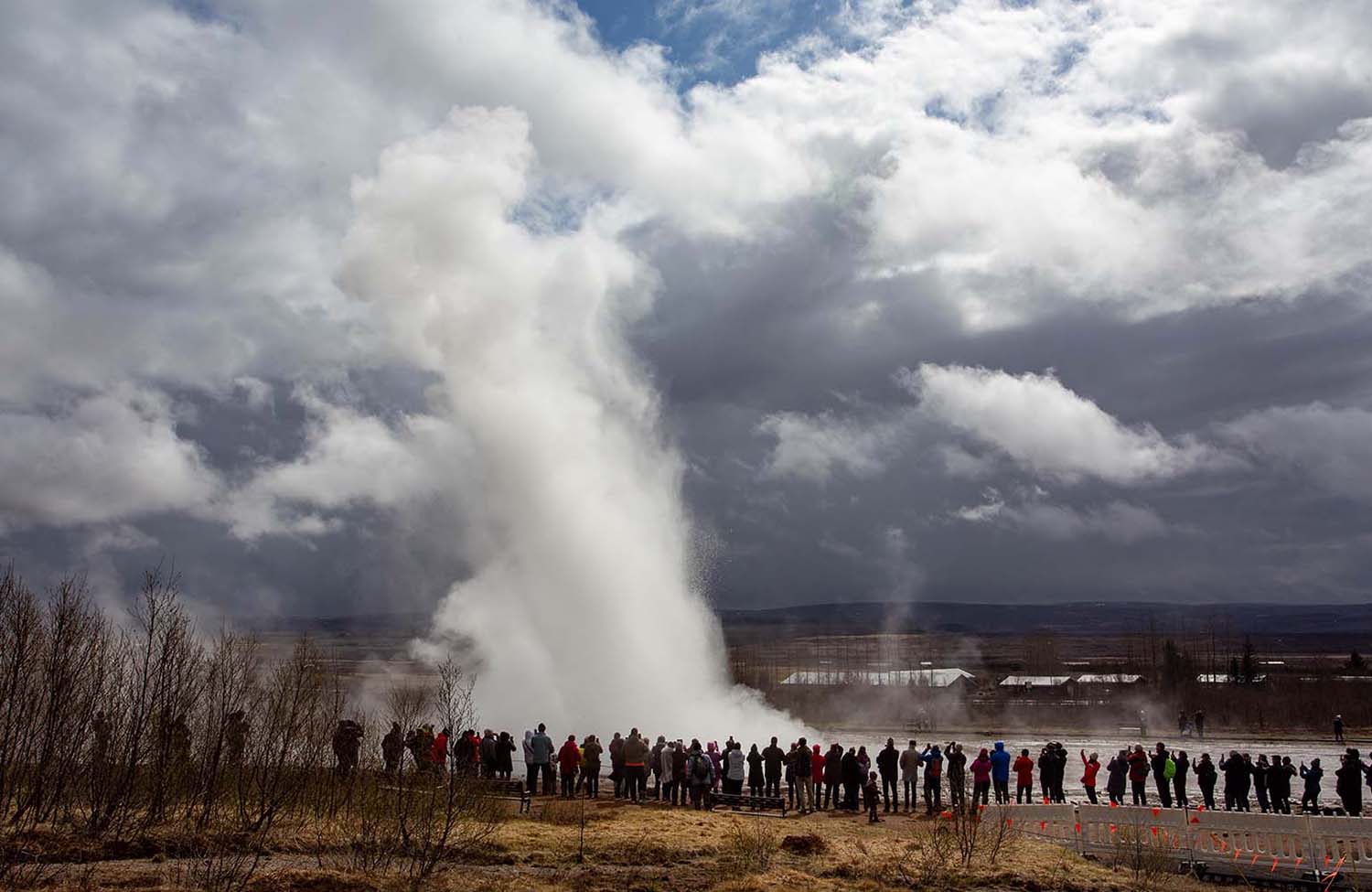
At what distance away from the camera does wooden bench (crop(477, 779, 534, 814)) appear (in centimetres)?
2744

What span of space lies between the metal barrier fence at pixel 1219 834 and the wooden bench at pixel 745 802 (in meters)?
6.88

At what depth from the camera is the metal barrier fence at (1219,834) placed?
20531 millimetres

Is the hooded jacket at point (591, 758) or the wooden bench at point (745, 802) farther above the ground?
the hooded jacket at point (591, 758)

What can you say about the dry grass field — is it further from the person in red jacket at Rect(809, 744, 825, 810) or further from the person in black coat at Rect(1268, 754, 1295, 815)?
the person in black coat at Rect(1268, 754, 1295, 815)

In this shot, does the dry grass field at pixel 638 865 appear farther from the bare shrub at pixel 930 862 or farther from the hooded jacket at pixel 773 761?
the hooded jacket at pixel 773 761

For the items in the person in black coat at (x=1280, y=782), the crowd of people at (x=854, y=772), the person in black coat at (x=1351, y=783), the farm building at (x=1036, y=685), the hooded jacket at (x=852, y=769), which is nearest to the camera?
the person in black coat at (x=1351, y=783)

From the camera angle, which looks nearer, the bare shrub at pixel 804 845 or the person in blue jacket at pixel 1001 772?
the bare shrub at pixel 804 845

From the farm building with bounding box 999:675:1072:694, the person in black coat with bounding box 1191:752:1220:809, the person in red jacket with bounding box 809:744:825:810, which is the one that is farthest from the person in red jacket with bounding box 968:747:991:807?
the farm building with bounding box 999:675:1072:694

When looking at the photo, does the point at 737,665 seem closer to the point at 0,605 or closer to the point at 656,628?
the point at 656,628

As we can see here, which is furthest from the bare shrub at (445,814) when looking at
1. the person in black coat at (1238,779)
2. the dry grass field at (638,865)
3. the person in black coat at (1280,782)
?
the person in black coat at (1280,782)

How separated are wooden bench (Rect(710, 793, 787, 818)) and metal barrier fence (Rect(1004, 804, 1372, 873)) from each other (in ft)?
22.6

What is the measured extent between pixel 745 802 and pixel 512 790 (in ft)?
22.3

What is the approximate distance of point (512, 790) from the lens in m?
30.3

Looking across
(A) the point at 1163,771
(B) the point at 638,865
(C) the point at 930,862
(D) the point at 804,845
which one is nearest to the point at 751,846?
(D) the point at 804,845
